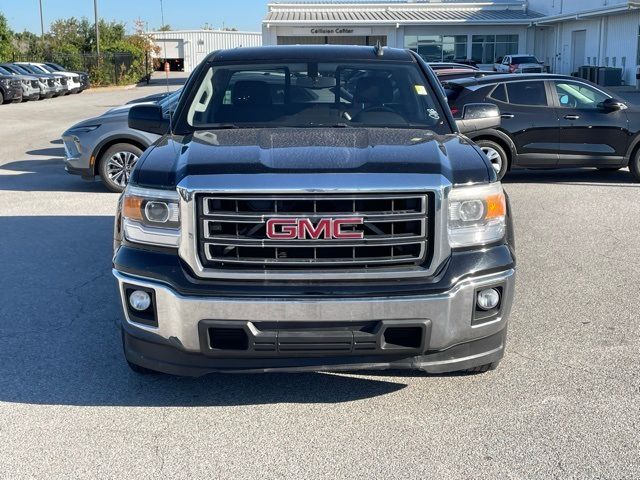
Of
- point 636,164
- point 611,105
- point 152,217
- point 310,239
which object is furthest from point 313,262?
point 636,164

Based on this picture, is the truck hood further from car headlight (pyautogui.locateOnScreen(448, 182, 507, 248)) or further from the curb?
the curb

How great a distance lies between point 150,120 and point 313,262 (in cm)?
233

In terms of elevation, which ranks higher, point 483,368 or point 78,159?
point 78,159

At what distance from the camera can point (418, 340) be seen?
409 centimetres

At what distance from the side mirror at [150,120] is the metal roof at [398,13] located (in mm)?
46658

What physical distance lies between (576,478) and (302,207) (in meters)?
1.77

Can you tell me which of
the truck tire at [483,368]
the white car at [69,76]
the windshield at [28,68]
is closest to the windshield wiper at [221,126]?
the truck tire at [483,368]

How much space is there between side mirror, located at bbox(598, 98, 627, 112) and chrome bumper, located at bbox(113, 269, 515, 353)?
356 inches

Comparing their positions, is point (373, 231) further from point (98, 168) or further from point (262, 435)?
point (98, 168)

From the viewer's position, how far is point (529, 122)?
1231 cm

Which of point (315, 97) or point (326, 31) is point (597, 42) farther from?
point (315, 97)

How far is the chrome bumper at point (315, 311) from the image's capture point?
3.98 m

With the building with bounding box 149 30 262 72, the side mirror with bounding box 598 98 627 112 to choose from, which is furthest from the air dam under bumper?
→ the building with bounding box 149 30 262 72

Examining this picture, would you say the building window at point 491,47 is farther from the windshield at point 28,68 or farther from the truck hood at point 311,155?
the truck hood at point 311,155
